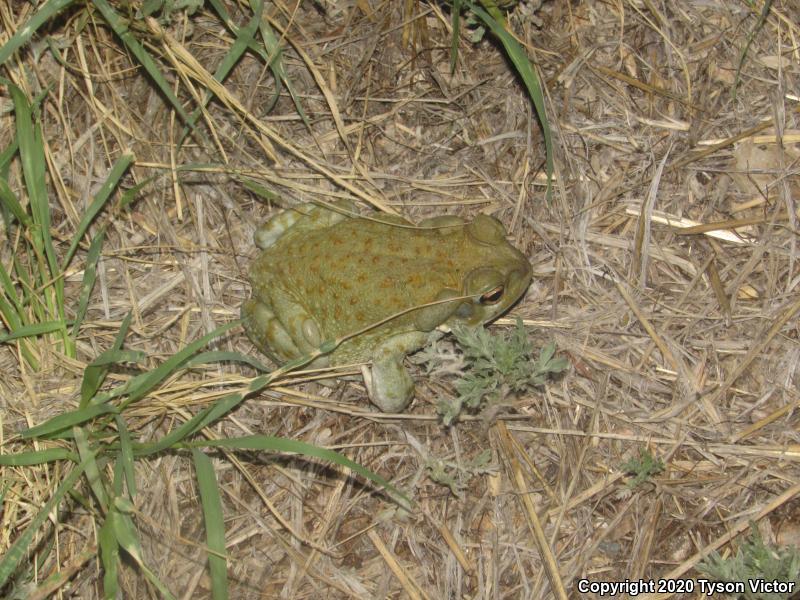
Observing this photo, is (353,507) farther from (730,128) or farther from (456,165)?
(730,128)

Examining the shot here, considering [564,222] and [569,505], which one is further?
[564,222]

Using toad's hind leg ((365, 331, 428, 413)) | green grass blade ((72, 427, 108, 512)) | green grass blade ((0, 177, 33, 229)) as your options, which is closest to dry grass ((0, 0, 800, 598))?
toad's hind leg ((365, 331, 428, 413))

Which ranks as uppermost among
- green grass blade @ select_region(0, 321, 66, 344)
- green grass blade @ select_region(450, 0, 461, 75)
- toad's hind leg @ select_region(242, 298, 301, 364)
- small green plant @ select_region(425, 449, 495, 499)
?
green grass blade @ select_region(450, 0, 461, 75)

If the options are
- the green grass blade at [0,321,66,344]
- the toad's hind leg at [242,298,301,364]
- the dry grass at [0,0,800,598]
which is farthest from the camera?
the toad's hind leg at [242,298,301,364]

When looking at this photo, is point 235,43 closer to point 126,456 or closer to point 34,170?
point 34,170

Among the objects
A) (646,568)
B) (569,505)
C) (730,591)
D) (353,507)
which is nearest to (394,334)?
(353,507)

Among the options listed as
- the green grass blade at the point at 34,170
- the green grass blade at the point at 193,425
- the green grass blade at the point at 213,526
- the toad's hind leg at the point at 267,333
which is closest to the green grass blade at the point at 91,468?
the green grass blade at the point at 193,425

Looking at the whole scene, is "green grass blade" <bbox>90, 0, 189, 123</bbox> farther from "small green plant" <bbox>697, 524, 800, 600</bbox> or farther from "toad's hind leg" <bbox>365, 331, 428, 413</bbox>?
"small green plant" <bbox>697, 524, 800, 600</bbox>
